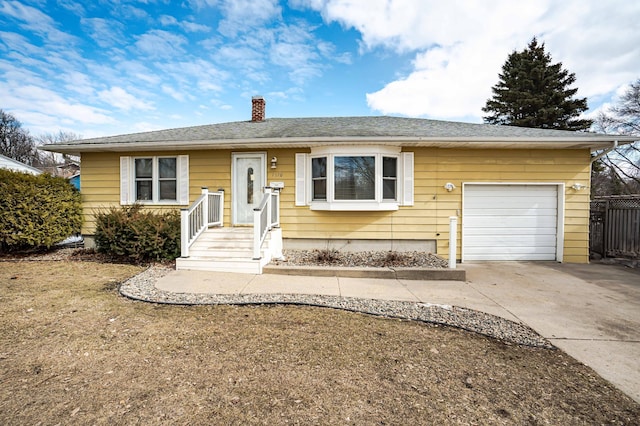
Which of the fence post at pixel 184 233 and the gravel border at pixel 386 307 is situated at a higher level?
the fence post at pixel 184 233

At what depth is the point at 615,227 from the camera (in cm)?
751

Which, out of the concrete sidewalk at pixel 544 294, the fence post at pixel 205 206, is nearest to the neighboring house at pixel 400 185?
the fence post at pixel 205 206

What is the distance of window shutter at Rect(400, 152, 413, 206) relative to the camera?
740 centimetres

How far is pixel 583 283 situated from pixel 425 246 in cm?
311

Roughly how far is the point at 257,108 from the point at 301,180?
151 inches

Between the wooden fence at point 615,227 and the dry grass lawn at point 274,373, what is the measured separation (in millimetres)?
7101

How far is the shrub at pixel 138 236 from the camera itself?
6.40 meters

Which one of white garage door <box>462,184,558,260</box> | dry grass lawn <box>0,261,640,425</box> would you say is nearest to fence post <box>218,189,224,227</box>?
dry grass lawn <box>0,261,640,425</box>

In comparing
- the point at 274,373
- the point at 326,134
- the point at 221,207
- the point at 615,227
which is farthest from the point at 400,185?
the point at 274,373

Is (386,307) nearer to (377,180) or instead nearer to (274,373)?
(274,373)

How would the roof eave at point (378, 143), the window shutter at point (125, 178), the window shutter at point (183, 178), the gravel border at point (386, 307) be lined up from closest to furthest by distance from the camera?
the gravel border at point (386, 307) < the roof eave at point (378, 143) < the window shutter at point (183, 178) < the window shutter at point (125, 178)

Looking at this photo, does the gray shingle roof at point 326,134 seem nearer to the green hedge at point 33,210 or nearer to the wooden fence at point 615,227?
the green hedge at point 33,210

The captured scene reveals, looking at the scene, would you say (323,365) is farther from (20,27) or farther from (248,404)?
(20,27)

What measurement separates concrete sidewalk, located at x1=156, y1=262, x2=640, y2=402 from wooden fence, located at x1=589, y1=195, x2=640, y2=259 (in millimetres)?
1158
